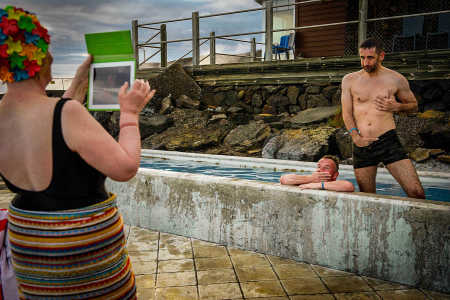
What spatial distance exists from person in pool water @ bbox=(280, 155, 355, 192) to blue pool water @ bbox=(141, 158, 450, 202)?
184cm

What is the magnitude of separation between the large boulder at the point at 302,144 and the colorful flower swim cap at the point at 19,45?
6.62 m

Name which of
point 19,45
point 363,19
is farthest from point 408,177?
point 363,19

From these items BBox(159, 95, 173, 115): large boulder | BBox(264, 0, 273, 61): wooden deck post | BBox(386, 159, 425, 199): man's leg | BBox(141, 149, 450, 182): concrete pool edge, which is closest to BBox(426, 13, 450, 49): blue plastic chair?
BBox(264, 0, 273, 61): wooden deck post

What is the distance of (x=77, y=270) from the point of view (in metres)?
1.24

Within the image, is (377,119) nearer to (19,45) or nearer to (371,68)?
(371,68)

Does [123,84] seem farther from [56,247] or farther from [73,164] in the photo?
[56,247]

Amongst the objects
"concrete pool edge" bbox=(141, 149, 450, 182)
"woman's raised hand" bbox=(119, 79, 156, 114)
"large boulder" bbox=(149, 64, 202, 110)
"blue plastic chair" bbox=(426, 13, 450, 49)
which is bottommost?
"concrete pool edge" bbox=(141, 149, 450, 182)

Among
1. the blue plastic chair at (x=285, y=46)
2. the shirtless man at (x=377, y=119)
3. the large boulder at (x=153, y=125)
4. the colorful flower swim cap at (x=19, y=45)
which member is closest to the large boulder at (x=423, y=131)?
the shirtless man at (x=377, y=119)

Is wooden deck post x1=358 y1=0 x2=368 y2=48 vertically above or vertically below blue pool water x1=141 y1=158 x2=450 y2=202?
above

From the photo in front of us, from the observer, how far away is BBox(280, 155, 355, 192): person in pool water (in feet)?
10.6

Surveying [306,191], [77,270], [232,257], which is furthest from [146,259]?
[77,270]

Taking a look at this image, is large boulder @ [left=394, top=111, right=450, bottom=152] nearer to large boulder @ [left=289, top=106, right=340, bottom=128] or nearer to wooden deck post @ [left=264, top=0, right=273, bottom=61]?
large boulder @ [left=289, top=106, right=340, bottom=128]

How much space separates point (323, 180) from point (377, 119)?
2.66 feet

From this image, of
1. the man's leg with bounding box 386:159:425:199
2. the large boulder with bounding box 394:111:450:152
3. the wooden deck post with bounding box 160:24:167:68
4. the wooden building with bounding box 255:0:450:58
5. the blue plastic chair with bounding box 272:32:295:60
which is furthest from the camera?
the wooden deck post with bounding box 160:24:167:68
